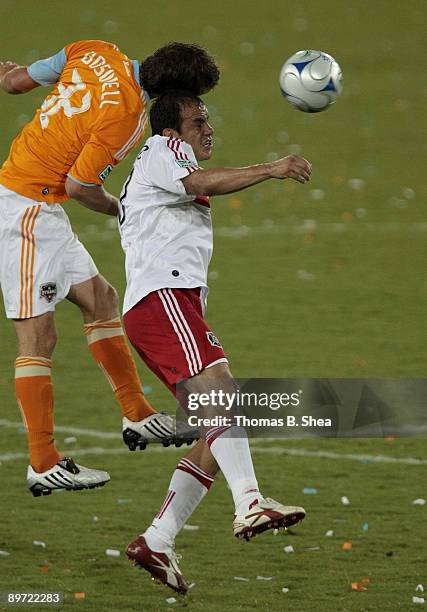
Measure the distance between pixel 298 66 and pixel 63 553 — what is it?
9.51ft

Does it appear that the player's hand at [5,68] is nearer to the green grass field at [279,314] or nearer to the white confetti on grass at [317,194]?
the green grass field at [279,314]

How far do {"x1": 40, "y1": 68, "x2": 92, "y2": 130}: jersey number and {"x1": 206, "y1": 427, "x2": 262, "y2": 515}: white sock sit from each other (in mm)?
1763

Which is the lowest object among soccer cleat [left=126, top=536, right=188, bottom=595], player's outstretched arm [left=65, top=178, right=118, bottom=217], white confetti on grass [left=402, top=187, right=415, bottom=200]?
soccer cleat [left=126, top=536, right=188, bottom=595]

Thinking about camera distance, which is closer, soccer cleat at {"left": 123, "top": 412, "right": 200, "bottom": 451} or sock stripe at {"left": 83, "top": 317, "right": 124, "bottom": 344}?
soccer cleat at {"left": 123, "top": 412, "right": 200, "bottom": 451}

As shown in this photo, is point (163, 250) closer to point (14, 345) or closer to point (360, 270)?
point (14, 345)

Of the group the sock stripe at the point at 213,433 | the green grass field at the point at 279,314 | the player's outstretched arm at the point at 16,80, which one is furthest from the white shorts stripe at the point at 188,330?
the player's outstretched arm at the point at 16,80

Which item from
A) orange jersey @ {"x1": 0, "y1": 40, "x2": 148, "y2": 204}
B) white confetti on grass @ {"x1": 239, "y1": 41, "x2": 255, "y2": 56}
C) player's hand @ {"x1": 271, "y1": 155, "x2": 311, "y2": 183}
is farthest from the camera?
white confetti on grass @ {"x1": 239, "y1": 41, "x2": 255, "y2": 56}

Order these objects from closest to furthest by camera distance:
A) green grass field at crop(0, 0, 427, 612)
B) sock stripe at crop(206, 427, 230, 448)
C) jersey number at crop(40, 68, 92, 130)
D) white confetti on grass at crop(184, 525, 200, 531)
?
sock stripe at crop(206, 427, 230, 448) → jersey number at crop(40, 68, 92, 130) → green grass field at crop(0, 0, 427, 612) → white confetti on grass at crop(184, 525, 200, 531)

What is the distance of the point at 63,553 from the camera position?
311 inches

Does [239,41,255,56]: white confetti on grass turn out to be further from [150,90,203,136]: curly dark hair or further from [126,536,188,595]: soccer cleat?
[126,536,188,595]: soccer cleat

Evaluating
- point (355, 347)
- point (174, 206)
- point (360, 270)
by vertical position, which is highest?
point (360, 270)

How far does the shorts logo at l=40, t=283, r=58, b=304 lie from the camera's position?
7223mm

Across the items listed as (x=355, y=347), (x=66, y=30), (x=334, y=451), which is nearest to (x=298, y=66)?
(x=334, y=451)

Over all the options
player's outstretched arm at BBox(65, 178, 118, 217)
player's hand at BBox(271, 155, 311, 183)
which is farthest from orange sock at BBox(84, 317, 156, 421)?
player's hand at BBox(271, 155, 311, 183)
